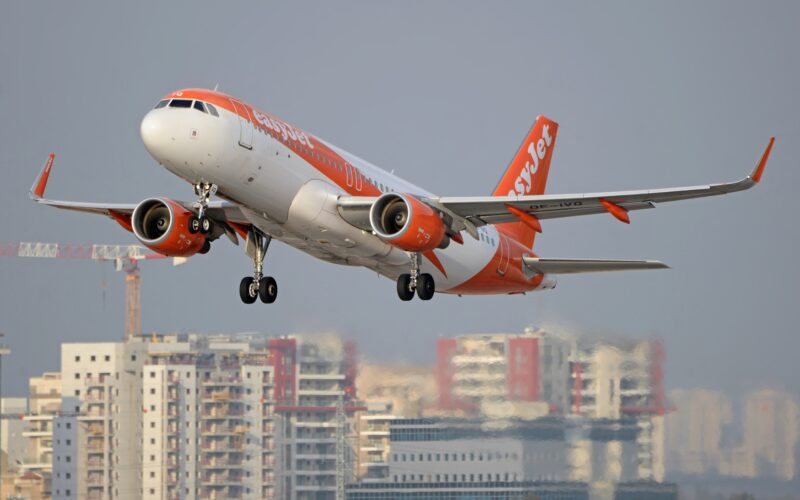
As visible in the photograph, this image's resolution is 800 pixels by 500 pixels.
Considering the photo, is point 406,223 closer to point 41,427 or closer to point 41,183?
point 41,183

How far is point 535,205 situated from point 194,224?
8688 mm

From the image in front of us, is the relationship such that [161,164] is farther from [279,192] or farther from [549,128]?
[549,128]

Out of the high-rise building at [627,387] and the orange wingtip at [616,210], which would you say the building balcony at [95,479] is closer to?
the high-rise building at [627,387]

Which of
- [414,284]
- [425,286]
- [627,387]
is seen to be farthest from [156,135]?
[627,387]

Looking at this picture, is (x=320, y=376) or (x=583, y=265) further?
(x=320, y=376)

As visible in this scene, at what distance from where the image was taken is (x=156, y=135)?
35.8 metres

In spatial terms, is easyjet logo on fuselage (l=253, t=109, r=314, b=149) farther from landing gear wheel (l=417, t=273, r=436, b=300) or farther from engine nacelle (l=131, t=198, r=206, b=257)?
landing gear wheel (l=417, t=273, r=436, b=300)

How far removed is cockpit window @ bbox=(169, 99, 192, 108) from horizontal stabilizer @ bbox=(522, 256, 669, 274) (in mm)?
13521

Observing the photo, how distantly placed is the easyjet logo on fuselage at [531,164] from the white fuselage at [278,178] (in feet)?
26.2

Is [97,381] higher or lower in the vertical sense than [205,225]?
lower

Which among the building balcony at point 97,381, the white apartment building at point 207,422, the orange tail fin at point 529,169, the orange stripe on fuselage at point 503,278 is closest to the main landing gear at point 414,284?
the orange stripe on fuselage at point 503,278

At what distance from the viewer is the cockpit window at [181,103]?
36.5 m

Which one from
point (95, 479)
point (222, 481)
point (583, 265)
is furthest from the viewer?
point (95, 479)

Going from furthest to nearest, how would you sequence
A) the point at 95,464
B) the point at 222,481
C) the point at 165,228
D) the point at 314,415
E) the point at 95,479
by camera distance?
the point at 95,464 → the point at 95,479 → the point at 222,481 → the point at 314,415 → the point at 165,228
